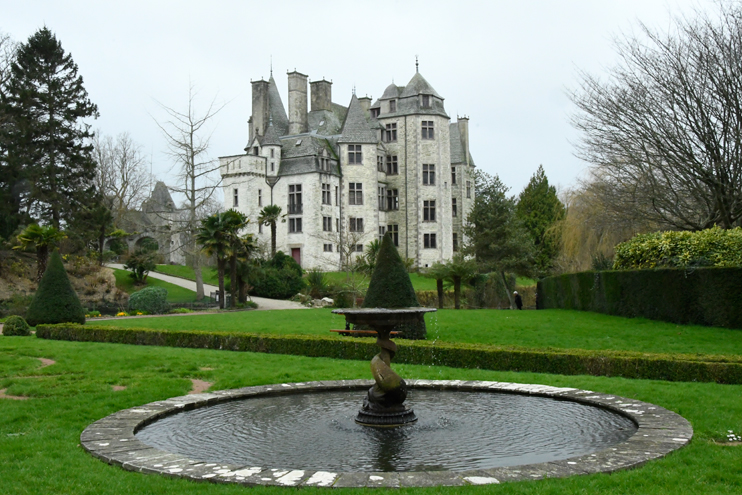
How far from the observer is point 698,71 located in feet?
65.2

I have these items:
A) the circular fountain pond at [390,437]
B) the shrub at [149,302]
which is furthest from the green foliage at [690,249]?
the shrub at [149,302]

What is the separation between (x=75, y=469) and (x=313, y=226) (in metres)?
52.1

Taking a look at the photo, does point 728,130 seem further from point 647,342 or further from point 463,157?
point 463,157

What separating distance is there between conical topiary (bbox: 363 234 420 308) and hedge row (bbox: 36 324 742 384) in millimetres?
3848

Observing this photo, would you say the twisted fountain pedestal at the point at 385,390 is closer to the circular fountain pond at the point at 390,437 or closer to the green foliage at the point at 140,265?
the circular fountain pond at the point at 390,437

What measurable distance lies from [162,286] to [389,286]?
2979 cm

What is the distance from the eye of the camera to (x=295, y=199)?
195 ft

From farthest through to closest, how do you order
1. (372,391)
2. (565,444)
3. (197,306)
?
(197,306) < (372,391) < (565,444)

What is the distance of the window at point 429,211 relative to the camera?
61.3 meters

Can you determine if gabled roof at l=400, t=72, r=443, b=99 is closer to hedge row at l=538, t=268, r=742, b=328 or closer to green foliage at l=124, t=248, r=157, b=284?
green foliage at l=124, t=248, r=157, b=284

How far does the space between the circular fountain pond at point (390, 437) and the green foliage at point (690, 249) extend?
10555mm

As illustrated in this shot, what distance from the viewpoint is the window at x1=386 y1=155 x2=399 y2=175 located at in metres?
62.7

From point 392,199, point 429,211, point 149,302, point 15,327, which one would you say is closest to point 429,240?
point 429,211

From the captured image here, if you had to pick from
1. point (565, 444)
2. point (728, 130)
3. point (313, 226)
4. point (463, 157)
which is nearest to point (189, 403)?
point (565, 444)
